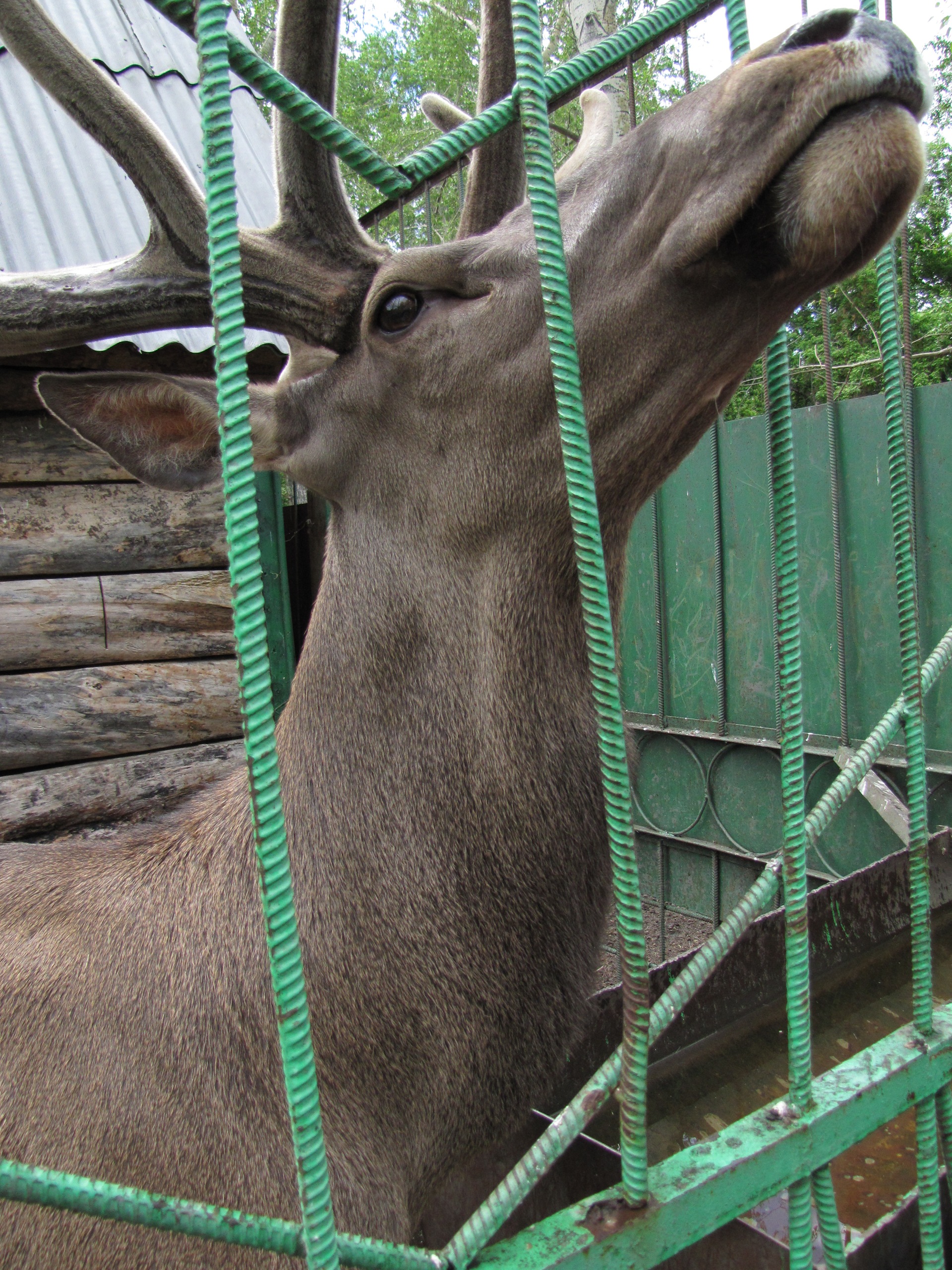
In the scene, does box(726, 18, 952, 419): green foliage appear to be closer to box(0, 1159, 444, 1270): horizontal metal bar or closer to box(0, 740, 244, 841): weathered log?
box(0, 740, 244, 841): weathered log

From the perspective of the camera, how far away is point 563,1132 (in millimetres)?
1027

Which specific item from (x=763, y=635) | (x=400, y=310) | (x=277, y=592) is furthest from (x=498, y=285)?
(x=763, y=635)

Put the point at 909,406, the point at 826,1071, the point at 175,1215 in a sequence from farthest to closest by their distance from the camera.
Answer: the point at 909,406 < the point at 826,1071 < the point at 175,1215

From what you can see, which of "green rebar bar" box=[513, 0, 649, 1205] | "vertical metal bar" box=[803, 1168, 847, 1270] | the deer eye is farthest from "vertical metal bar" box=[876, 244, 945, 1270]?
the deer eye

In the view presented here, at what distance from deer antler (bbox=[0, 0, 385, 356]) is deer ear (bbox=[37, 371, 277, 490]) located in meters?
0.12

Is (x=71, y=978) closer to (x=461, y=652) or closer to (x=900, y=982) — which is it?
(x=461, y=652)

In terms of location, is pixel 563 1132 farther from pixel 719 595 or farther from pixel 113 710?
pixel 719 595

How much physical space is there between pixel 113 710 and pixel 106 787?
344 mm

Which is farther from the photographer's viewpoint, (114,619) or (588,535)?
(114,619)

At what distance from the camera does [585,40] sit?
8531mm

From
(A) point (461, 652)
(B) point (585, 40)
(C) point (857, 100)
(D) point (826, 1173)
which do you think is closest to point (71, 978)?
(A) point (461, 652)

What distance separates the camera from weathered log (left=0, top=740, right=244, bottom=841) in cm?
373

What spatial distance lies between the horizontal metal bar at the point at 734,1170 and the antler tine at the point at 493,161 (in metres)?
2.05

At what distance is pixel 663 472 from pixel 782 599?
0.34 meters
